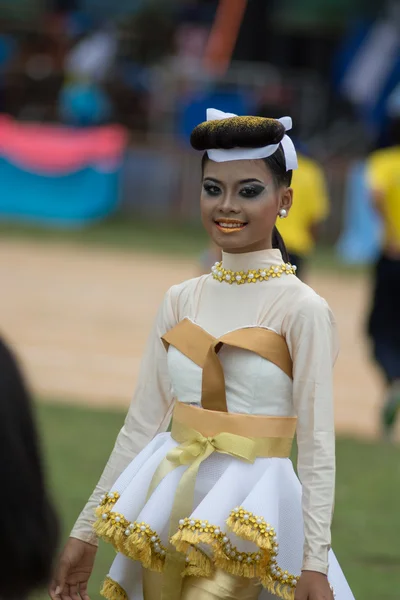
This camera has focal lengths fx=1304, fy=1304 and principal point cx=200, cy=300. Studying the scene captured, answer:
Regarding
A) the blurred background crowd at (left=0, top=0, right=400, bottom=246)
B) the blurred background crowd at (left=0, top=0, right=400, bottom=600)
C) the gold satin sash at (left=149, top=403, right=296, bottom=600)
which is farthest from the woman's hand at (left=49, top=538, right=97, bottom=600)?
the blurred background crowd at (left=0, top=0, right=400, bottom=246)

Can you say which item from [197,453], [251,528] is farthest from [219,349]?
[251,528]

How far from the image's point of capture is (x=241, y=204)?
3.22 metres

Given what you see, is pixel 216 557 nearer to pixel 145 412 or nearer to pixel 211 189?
pixel 145 412

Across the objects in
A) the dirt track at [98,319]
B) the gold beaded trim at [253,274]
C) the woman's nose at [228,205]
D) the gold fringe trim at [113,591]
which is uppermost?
the woman's nose at [228,205]

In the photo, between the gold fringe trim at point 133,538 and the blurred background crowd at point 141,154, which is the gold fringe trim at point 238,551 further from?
the blurred background crowd at point 141,154

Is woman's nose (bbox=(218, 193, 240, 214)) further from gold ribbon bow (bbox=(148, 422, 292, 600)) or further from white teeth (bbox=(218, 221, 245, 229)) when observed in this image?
gold ribbon bow (bbox=(148, 422, 292, 600))

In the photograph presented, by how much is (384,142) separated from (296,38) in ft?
51.1

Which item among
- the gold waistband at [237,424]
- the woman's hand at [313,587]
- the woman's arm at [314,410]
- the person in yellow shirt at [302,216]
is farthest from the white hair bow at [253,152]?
the person in yellow shirt at [302,216]

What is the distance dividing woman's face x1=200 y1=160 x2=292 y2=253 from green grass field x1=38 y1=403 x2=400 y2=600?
6.52 ft

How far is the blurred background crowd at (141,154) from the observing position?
415 inches

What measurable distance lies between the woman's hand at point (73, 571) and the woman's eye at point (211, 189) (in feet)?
3.08

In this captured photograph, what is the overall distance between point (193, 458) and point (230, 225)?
1.91ft

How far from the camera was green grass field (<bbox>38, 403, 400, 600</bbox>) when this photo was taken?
5.37m

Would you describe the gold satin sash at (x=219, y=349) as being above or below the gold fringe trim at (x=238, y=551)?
above
